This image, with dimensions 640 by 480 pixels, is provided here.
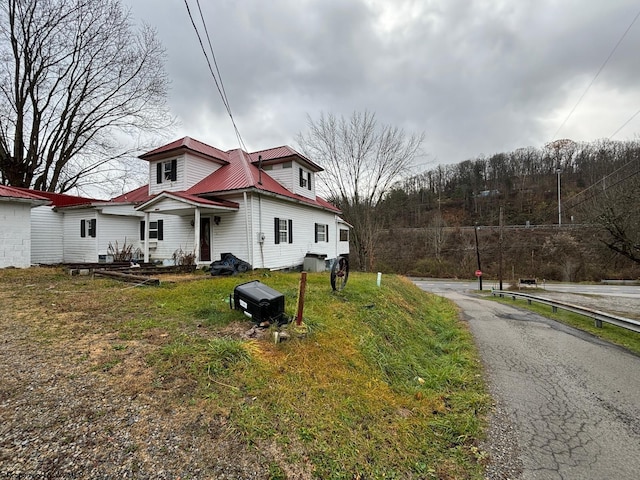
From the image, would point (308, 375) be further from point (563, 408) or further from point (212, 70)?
point (212, 70)

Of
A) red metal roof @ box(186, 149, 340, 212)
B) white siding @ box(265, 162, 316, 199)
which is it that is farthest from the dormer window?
red metal roof @ box(186, 149, 340, 212)

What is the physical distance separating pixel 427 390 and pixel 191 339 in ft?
10.7

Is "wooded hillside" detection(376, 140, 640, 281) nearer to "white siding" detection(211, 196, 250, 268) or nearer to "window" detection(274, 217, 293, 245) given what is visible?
"window" detection(274, 217, 293, 245)

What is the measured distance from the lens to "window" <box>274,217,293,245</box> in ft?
44.0

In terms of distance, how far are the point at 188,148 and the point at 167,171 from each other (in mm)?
1673

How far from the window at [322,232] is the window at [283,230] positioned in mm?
3332

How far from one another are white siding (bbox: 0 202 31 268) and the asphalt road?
15.8m

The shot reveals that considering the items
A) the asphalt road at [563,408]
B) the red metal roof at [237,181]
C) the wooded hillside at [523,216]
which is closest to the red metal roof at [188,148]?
the red metal roof at [237,181]

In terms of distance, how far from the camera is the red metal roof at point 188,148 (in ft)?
43.3

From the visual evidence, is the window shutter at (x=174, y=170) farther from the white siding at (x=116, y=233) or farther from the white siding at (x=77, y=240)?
the white siding at (x=77, y=240)

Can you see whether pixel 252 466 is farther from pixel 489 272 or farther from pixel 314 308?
pixel 489 272

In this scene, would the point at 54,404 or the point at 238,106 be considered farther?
the point at 238,106

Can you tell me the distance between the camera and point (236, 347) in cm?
367

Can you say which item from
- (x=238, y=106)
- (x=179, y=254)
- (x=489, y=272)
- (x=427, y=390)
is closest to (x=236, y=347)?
(x=427, y=390)
